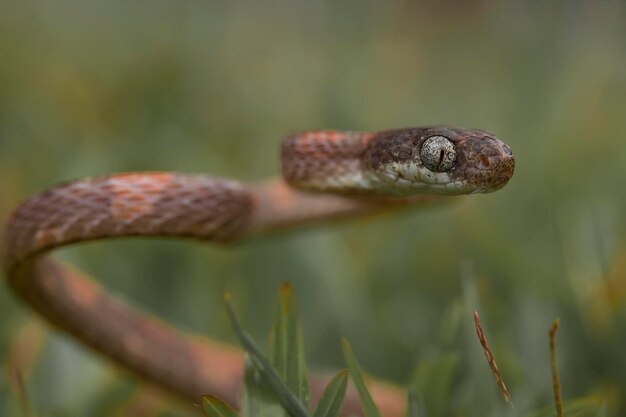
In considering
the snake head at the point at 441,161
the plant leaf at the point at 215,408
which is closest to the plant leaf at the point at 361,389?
the plant leaf at the point at 215,408

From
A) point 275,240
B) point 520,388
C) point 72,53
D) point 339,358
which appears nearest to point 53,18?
point 72,53

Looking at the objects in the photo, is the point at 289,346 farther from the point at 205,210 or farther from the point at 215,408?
Result: the point at 205,210

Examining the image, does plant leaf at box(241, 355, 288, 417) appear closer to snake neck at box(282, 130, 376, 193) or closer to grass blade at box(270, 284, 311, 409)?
grass blade at box(270, 284, 311, 409)

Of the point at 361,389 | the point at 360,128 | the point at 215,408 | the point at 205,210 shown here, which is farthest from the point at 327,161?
the point at 360,128

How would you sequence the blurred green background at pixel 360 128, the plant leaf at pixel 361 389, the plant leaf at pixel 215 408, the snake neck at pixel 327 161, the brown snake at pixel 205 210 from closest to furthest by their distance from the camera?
the plant leaf at pixel 215 408, the plant leaf at pixel 361 389, the brown snake at pixel 205 210, the snake neck at pixel 327 161, the blurred green background at pixel 360 128

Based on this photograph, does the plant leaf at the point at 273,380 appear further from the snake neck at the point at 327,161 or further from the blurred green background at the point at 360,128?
the snake neck at the point at 327,161

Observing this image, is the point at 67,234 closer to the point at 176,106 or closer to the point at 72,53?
the point at 176,106

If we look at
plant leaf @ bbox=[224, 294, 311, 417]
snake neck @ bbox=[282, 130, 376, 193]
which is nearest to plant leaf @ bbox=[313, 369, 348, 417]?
plant leaf @ bbox=[224, 294, 311, 417]
